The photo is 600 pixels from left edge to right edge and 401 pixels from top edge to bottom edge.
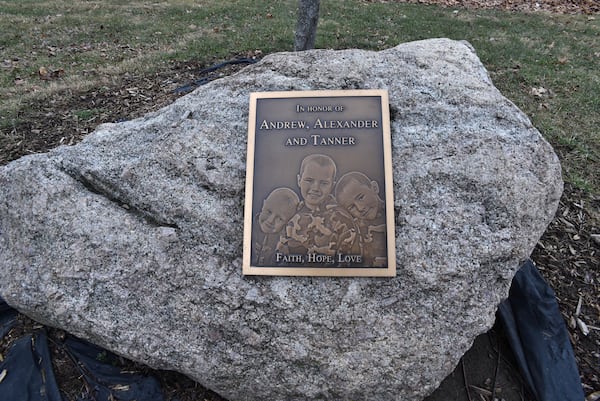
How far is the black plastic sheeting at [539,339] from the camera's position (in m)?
2.73

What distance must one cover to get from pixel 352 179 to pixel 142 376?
184 centimetres

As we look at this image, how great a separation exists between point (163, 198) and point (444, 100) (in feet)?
6.66

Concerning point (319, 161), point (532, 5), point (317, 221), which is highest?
point (532, 5)

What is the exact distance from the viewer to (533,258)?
362cm

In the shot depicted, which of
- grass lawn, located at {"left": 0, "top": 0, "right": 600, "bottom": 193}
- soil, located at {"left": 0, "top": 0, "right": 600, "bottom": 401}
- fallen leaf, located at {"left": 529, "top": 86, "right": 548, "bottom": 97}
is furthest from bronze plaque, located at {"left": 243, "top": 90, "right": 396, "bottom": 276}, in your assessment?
fallen leaf, located at {"left": 529, "top": 86, "right": 548, "bottom": 97}

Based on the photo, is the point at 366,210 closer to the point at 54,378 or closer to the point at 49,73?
the point at 54,378

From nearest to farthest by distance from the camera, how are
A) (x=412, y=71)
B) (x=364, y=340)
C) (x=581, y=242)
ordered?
(x=364, y=340) → (x=412, y=71) → (x=581, y=242)

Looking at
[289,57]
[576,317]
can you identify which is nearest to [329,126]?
[289,57]

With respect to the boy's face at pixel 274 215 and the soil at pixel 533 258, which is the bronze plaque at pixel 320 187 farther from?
the soil at pixel 533 258

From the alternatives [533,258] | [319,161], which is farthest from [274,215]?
[533,258]

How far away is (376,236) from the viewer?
257 centimetres

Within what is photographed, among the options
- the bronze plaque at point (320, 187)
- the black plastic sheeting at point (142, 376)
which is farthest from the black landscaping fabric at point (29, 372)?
the bronze plaque at point (320, 187)

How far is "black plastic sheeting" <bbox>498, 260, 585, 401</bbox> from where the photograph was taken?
8.95 ft

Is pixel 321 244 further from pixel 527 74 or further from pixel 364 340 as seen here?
pixel 527 74
